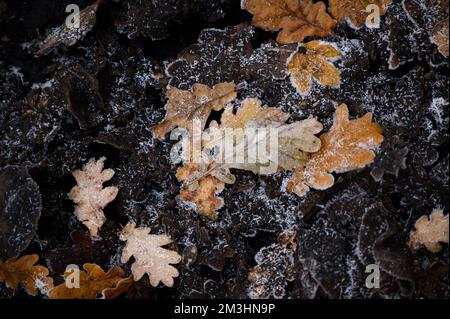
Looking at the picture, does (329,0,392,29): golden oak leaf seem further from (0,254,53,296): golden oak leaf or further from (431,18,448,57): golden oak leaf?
(0,254,53,296): golden oak leaf

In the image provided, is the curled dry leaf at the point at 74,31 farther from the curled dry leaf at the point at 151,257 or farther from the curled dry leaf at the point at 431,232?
the curled dry leaf at the point at 431,232

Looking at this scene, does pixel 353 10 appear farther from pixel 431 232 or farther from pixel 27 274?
pixel 27 274

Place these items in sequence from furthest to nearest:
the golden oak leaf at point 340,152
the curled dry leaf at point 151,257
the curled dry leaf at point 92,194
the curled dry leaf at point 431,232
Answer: the curled dry leaf at point 92,194, the curled dry leaf at point 151,257, the golden oak leaf at point 340,152, the curled dry leaf at point 431,232

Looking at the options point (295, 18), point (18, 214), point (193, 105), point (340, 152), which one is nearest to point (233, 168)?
point (193, 105)

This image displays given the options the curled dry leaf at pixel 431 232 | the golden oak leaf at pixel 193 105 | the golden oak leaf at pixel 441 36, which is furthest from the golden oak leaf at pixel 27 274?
the golden oak leaf at pixel 441 36

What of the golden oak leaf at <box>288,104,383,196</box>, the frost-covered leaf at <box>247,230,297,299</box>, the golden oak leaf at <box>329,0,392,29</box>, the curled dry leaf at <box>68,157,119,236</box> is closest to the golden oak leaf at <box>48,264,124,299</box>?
the curled dry leaf at <box>68,157,119,236</box>

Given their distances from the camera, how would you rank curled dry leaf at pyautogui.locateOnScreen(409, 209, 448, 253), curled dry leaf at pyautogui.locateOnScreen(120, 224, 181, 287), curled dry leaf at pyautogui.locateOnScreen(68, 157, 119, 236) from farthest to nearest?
curled dry leaf at pyautogui.locateOnScreen(68, 157, 119, 236), curled dry leaf at pyautogui.locateOnScreen(120, 224, 181, 287), curled dry leaf at pyautogui.locateOnScreen(409, 209, 448, 253)

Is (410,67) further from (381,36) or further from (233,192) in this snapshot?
(233,192)
